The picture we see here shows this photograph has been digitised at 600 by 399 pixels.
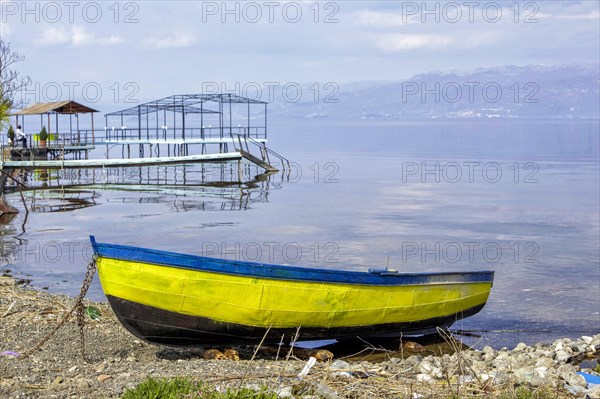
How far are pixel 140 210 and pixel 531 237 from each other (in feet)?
54.5

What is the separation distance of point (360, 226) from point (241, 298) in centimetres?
1989

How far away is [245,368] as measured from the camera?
11023mm

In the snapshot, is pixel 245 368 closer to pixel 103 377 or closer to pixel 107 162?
pixel 103 377

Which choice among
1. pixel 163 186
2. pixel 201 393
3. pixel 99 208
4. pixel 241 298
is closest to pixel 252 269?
pixel 241 298

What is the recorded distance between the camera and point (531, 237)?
2955 cm

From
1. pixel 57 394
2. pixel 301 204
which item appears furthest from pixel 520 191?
pixel 57 394

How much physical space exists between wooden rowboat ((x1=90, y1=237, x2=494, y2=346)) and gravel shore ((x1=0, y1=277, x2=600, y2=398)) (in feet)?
1.67

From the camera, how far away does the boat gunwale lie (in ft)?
38.9

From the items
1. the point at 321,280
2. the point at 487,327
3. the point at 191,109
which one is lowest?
the point at 487,327

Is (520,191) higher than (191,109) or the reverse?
the reverse

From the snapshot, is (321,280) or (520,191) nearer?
(321,280)

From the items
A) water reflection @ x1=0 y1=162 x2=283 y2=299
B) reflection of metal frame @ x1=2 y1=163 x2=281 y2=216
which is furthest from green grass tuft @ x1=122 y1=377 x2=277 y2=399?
reflection of metal frame @ x1=2 y1=163 x2=281 y2=216

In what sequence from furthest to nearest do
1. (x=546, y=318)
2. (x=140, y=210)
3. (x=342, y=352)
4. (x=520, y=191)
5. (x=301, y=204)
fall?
1. (x=520, y=191)
2. (x=301, y=204)
3. (x=140, y=210)
4. (x=546, y=318)
5. (x=342, y=352)

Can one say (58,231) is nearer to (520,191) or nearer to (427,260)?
(427,260)
